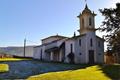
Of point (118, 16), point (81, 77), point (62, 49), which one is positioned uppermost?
Result: point (118, 16)

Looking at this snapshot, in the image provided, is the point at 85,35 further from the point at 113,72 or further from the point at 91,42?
the point at 113,72

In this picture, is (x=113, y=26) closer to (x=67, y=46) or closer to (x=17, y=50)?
(x=67, y=46)

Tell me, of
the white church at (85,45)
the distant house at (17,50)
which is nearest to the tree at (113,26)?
the white church at (85,45)

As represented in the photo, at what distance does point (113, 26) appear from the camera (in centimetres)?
5138

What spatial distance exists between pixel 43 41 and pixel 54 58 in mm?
13864

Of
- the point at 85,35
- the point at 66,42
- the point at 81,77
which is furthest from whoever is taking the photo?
the point at 66,42

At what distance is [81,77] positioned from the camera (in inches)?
1150

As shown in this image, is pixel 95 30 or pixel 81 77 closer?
pixel 81 77

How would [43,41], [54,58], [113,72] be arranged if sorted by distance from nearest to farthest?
1. [113,72]
2. [54,58]
3. [43,41]

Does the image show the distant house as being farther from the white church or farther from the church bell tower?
the church bell tower

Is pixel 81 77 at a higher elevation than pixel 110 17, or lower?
lower

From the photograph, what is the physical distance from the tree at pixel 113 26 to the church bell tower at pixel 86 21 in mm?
6631

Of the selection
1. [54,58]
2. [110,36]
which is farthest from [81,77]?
[54,58]

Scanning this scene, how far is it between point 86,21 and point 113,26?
9764mm
